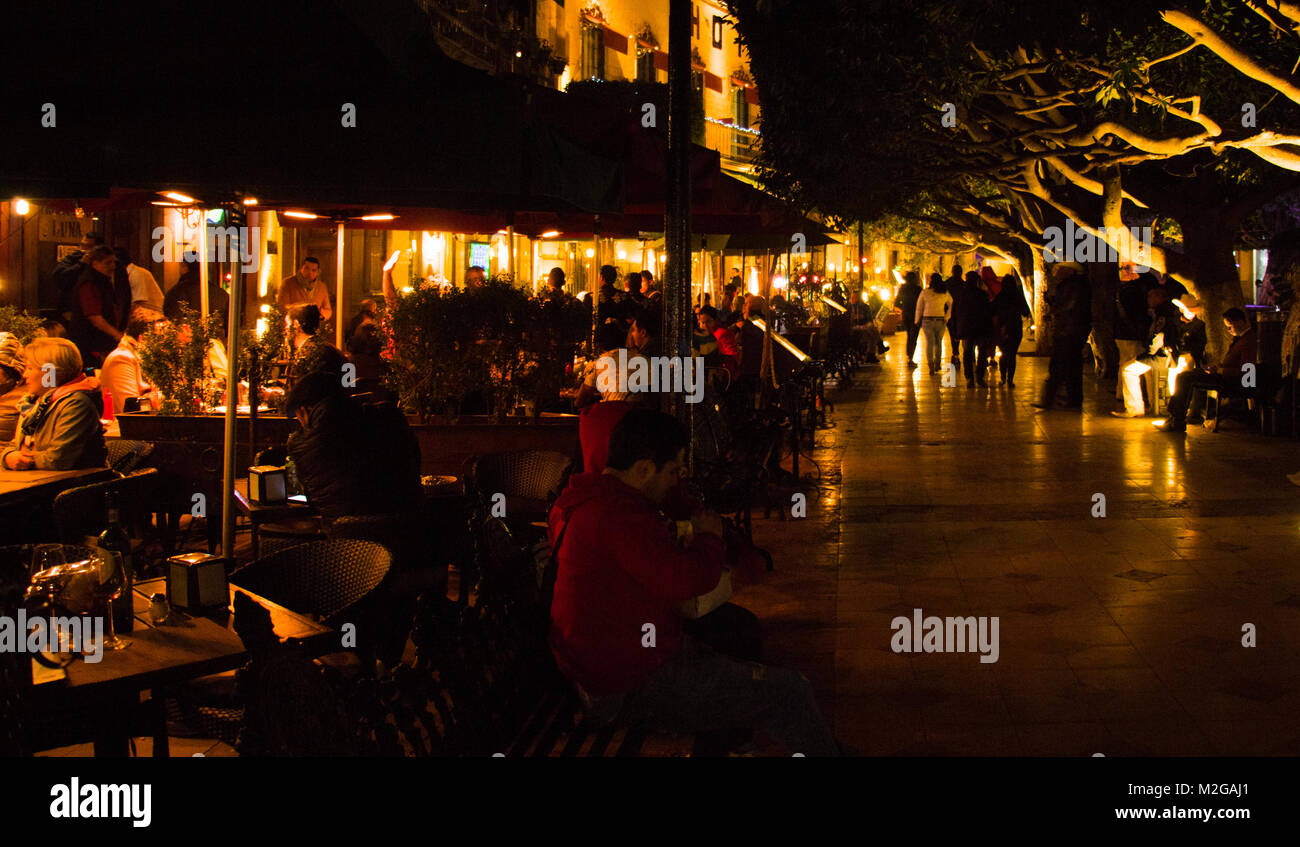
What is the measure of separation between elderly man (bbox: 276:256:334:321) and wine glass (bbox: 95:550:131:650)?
10.3 m

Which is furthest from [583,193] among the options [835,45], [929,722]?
[835,45]

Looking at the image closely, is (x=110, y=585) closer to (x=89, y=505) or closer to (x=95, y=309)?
(x=89, y=505)

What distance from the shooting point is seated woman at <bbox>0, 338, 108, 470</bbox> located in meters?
7.34

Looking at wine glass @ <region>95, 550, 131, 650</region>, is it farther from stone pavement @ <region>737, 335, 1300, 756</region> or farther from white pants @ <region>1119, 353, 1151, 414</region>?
white pants @ <region>1119, 353, 1151, 414</region>

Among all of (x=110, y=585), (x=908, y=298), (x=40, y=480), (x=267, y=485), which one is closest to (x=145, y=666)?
(x=110, y=585)

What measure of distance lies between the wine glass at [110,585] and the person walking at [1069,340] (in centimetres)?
1620

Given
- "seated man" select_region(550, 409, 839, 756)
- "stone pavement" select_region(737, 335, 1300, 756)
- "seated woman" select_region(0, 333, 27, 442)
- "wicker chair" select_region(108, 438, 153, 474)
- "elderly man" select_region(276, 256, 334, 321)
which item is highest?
"elderly man" select_region(276, 256, 334, 321)

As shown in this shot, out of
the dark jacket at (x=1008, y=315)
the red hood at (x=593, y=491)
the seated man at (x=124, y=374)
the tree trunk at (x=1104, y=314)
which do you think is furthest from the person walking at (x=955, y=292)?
the red hood at (x=593, y=491)

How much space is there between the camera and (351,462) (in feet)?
20.5

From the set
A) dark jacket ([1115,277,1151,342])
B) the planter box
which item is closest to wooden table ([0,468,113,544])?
the planter box

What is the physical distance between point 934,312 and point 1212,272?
250 inches
